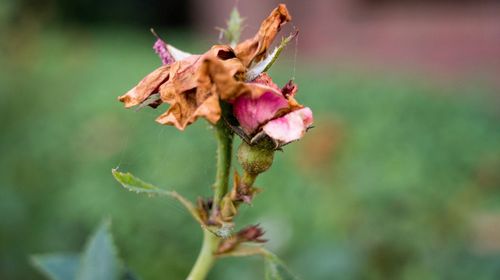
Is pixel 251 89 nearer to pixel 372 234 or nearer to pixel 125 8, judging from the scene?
pixel 372 234

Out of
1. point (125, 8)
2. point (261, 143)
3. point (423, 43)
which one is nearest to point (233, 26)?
point (261, 143)

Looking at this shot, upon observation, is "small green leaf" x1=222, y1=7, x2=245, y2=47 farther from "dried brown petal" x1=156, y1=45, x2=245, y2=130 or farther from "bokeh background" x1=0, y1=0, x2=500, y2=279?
"bokeh background" x1=0, y1=0, x2=500, y2=279

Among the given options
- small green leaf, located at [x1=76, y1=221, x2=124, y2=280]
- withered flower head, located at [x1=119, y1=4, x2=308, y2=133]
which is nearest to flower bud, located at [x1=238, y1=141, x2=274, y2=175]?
withered flower head, located at [x1=119, y1=4, x2=308, y2=133]

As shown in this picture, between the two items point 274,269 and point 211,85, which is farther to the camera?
point 274,269

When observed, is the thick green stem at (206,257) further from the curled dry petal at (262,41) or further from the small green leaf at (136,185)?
the curled dry petal at (262,41)

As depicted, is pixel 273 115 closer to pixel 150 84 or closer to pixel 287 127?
pixel 287 127

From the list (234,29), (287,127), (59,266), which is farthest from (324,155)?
(287,127)
